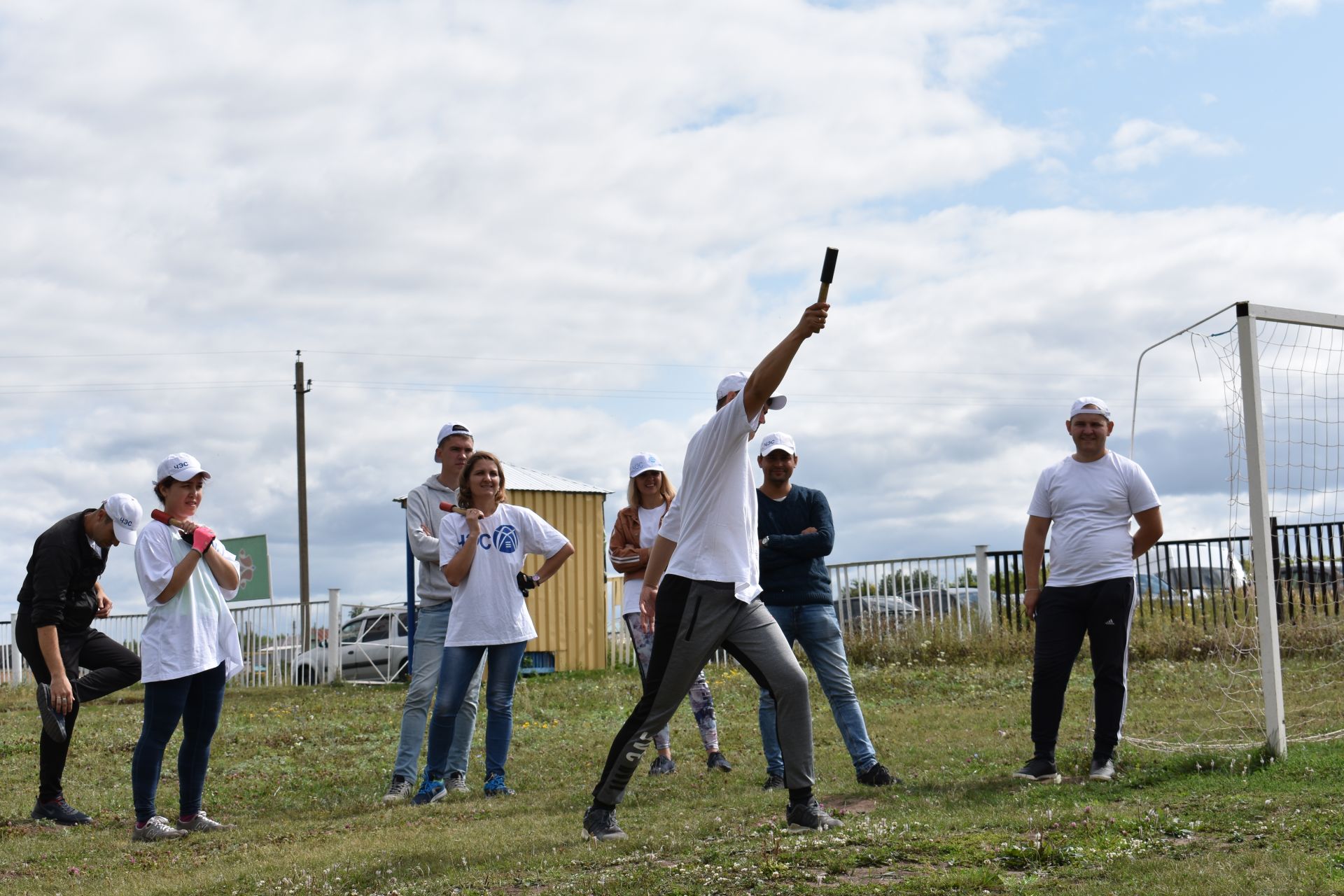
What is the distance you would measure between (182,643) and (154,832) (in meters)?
1.03

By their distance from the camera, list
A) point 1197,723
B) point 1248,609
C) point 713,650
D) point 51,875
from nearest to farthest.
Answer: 1. point 713,650
2. point 51,875
3. point 1197,723
4. point 1248,609

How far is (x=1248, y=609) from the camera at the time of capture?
14.3 metres

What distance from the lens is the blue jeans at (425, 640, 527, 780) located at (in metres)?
7.32

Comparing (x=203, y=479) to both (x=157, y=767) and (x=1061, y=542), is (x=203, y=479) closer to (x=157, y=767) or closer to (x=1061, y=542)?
(x=157, y=767)

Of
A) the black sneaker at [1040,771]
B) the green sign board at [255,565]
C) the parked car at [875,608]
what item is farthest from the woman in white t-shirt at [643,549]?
the green sign board at [255,565]

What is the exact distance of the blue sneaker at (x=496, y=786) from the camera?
743 centimetres

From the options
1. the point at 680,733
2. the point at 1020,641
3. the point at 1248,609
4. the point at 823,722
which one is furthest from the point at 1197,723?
the point at 1020,641

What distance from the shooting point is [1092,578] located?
7.04m

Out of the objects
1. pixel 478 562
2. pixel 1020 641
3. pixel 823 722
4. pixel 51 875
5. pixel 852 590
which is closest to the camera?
pixel 51 875

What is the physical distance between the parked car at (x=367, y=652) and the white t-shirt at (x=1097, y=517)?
13701 mm

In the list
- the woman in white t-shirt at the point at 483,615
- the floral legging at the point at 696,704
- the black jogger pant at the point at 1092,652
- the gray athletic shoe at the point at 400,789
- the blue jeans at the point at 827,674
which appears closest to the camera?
the black jogger pant at the point at 1092,652

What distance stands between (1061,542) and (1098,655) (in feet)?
2.16

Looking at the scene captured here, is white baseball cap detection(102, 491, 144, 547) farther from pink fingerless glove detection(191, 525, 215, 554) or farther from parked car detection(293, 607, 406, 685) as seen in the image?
parked car detection(293, 607, 406, 685)

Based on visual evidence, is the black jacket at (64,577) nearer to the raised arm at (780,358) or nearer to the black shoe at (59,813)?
the black shoe at (59,813)
